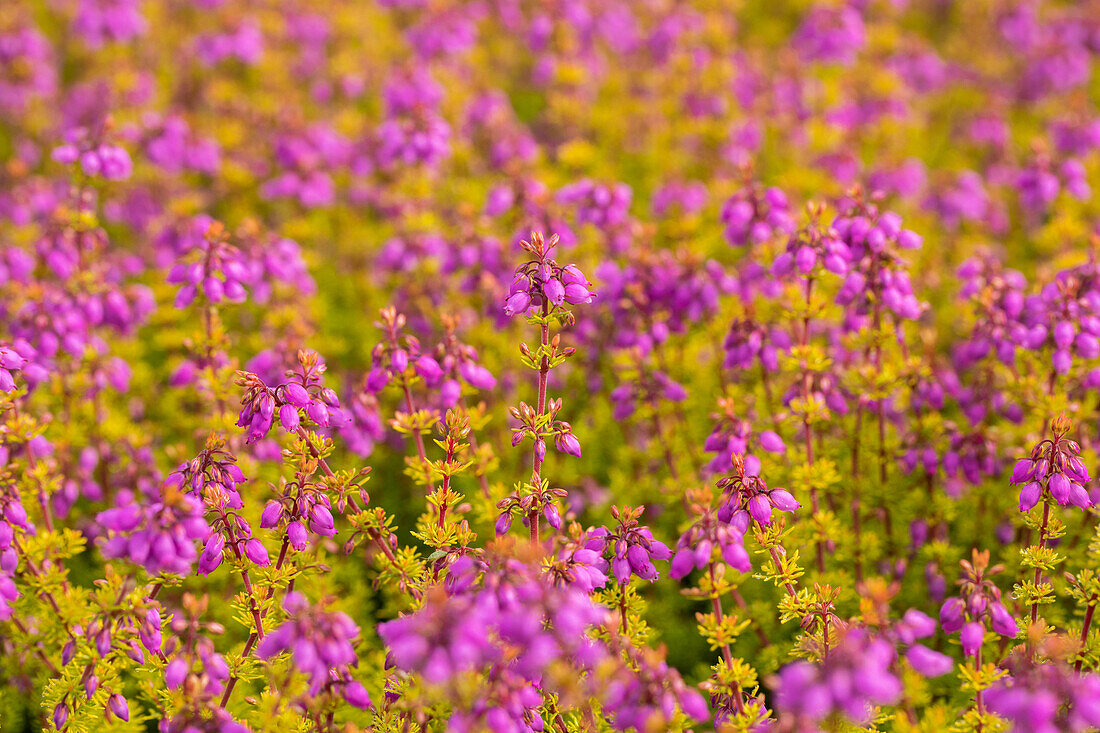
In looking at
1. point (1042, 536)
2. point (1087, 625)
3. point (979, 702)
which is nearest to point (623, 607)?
point (979, 702)

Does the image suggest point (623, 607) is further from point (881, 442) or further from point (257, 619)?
point (881, 442)

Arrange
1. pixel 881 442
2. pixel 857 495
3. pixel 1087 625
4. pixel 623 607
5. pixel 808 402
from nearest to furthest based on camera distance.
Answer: pixel 623 607
pixel 1087 625
pixel 808 402
pixel 881 442
pixel 857 495

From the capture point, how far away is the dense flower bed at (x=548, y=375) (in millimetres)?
4465

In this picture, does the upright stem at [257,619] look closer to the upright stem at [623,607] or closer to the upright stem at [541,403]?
the upright stem at [541,403]

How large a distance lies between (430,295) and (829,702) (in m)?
5.80

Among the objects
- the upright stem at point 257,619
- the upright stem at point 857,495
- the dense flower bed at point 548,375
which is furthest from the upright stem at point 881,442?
the upright stem at point 257,619

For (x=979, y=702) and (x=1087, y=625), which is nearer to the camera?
(x=979, y=702)

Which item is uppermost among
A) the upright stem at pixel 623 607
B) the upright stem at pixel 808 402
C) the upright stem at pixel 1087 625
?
the upright stem at pixel 808 402

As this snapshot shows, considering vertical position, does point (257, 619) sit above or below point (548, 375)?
below

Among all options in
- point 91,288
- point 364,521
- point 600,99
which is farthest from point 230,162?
point 364,521

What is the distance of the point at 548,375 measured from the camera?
8.12 metres

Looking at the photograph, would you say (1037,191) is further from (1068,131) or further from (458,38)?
(458,38)

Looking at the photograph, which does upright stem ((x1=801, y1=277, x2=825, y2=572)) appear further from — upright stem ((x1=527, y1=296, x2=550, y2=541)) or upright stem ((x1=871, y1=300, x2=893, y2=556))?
upright stem ((x1=527, y1=296, x2=550, y2=541))

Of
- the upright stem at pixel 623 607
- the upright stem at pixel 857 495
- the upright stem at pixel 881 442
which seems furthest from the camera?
the upright stem at pixel 857 495
